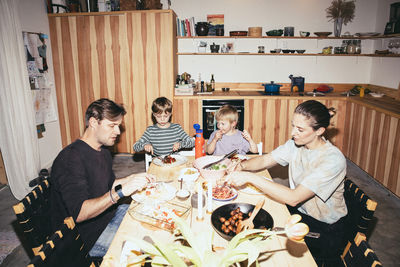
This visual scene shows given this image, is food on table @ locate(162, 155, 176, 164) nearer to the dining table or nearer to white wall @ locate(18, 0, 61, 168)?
the dining table

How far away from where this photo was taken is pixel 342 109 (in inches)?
167

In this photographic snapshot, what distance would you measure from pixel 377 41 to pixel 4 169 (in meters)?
5.72

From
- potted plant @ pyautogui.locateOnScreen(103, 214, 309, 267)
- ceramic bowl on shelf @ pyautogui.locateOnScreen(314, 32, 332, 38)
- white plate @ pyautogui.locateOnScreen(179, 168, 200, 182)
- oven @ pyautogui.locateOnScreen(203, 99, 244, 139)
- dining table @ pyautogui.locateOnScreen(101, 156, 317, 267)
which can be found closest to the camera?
potted plant @ pyautogui.locateOnScreen(103, 214, 309, 267)

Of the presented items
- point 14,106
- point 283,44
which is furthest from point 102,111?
point 283,44

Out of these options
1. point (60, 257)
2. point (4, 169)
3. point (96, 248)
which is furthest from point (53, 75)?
point (60, 257)

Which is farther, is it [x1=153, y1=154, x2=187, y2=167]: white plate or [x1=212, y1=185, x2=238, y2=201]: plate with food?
[x1=153, y1=154, x2=187, y2=167]: white plate

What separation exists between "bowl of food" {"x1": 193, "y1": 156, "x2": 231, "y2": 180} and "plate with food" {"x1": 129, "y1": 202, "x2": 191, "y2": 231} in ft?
1.00

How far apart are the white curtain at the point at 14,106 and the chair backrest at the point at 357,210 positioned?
10.9 ft

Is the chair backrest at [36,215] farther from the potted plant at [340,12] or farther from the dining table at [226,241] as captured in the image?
the potted plant at [340,12]

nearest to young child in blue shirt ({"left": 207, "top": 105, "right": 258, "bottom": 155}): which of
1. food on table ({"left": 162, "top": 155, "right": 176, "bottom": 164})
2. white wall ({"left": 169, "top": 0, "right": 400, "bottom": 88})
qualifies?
food on table ({"left": 162, "top": 155, "right": 176, "bottom": 164})

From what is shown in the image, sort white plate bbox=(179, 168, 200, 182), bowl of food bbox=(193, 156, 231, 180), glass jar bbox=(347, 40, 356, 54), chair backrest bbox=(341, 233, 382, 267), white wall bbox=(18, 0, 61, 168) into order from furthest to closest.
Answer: glass jar bbox=(347, 40, 356, 54) → white wall bbox=(18, 0, 61, 168) → white plate bbox=(179, 168, 200, 182) → bowl of food bbox=(193, 156, 231, 180) → chair backrest bbox=(341, 233, 382, 267)

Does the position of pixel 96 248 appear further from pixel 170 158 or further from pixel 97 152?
pixel 170 158

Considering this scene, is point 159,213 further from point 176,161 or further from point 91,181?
point 176,161

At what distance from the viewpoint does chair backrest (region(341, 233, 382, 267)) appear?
0.95 m
